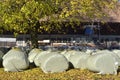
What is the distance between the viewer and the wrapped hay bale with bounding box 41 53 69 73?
1717 centimetres

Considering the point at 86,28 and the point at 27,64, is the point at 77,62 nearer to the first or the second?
the point at 27,64

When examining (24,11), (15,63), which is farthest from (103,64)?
(24,11)

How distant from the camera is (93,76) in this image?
15.5m

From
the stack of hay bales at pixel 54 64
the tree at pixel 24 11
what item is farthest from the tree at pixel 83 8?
the stack of hay bales at pixel 54 64

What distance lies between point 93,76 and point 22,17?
9408 mm

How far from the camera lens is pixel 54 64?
17.2 m

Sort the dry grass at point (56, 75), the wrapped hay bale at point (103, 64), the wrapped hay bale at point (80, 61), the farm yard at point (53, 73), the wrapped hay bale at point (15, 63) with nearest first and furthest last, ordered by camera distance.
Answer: the dry grass at point (56, 75) → the farm yard at point (53, 73) → the wrapped hay bale at point (103, 64) → the wrapped hay bale at point (15, 63) → the wrapped hay bale at point (80, 61)

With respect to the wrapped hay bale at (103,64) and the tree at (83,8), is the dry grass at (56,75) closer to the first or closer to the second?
the wrapped hay bale at (103,64)

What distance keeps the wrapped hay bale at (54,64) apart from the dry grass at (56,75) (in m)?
0.29

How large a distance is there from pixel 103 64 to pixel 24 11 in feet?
25.8

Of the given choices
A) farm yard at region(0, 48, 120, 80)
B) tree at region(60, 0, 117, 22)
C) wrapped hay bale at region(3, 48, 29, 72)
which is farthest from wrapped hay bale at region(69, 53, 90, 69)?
tree at region(60, 0, 117, 22)

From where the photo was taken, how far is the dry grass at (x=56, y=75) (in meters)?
15.2

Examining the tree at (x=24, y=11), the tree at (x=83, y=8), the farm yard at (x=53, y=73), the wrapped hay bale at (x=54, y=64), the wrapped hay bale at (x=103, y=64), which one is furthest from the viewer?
the tree at (x=83, y=8)

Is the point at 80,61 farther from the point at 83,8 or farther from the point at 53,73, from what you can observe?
the point at 83,8
